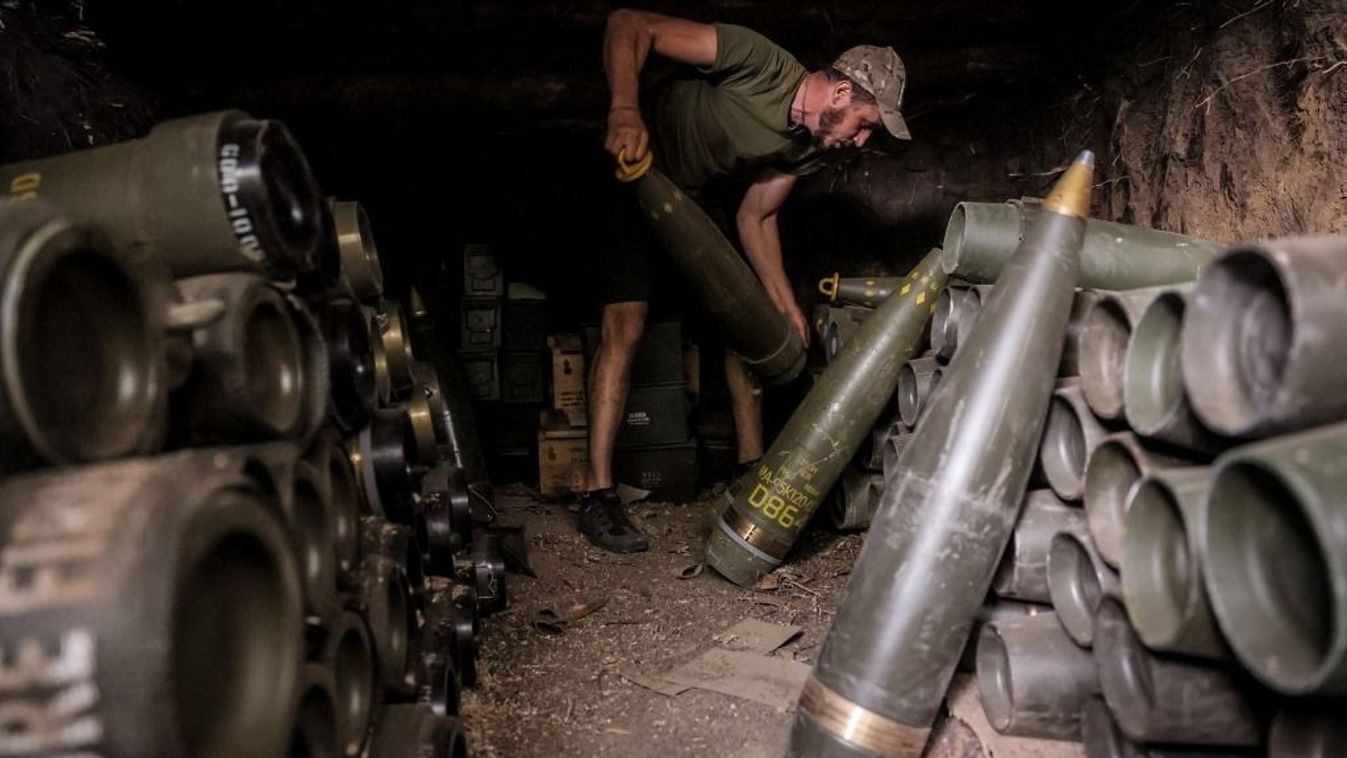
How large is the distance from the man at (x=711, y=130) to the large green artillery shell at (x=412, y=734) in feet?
5.51

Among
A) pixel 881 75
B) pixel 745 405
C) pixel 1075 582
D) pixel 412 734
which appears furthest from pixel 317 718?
pixel 745 405

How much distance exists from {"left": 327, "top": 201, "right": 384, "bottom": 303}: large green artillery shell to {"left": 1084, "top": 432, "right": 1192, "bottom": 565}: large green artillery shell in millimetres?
1516

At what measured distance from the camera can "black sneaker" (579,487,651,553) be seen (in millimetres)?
3048

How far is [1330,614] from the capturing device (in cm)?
86

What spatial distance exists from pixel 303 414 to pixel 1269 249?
4.22 feet

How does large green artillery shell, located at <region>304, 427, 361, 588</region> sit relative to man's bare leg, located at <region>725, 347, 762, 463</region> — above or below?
above

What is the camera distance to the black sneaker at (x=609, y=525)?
3.05 meters

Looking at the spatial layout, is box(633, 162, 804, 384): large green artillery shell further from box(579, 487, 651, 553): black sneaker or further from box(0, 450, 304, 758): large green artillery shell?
box(0, 450, 304, 758): large green artillery shell

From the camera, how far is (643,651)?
2293mm

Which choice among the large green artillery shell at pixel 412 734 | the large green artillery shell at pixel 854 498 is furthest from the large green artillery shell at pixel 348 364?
the large green artillery shell at pixel 854 498

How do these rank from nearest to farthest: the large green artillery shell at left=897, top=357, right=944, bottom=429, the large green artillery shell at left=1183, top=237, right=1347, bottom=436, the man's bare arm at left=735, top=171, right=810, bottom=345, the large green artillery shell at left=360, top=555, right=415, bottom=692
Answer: the large green artillery shell at left=1183, top=237, right=1347, bottom=436 < the large green artillery shell at left=360, top=555, right=415, bottom=692 < the large green artillery shell at left=897, top=357, right=944, bottom=429 < the man's bare arm at left=735, top=171, right=810, bottom=345

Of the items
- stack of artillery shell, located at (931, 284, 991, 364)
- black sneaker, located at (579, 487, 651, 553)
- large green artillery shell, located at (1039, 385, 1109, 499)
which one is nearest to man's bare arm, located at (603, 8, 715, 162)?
stack of artillery shell, located at (931, 284, 991, 364)

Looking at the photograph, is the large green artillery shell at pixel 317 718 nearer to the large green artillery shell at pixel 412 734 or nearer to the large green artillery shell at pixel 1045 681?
the large green artillery shell at pixel 412 734

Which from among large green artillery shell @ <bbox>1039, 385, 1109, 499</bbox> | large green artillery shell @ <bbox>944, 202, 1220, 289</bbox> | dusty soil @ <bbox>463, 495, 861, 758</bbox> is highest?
large green artillery shell @ <bbox>944, 202, 1220, 289</bbox>
